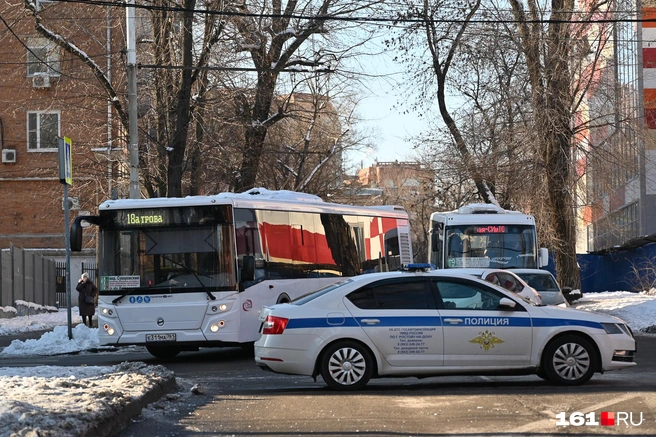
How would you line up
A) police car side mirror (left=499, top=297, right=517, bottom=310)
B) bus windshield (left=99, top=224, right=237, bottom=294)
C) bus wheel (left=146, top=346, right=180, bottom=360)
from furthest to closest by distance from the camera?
1. bus wheel (left=146, top=346, right=180, bottom=360)
2. bus windshield (left=99, top=224, right=237, bottom=294)
3. police car side mirror (left=499, top=297, right=517, bottom=310)

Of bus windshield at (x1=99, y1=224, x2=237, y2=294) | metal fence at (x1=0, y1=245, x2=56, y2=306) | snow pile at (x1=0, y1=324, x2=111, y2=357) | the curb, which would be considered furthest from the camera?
metal fence at (x1=0, y1=245, x2=56, y2=306)

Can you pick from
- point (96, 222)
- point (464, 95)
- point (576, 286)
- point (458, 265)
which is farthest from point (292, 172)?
point (96, 222)

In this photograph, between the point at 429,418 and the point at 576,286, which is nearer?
the point at 429,418

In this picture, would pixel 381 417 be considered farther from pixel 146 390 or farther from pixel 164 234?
pixel 164 234

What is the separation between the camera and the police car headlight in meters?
12.2

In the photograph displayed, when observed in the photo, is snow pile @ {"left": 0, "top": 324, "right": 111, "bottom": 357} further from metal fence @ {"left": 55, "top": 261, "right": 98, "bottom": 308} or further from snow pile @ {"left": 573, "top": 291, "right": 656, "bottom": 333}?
metal fence @ {"left": 55, "top": 261, "right": 98, "bottom": 308}

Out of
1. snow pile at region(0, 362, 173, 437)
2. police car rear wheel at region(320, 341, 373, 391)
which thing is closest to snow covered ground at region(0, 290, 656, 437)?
snow pile at region(0, 362, 173, 437)

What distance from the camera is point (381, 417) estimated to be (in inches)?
377

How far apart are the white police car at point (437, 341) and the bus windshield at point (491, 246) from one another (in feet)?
52.7

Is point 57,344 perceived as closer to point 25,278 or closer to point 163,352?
point 163,352

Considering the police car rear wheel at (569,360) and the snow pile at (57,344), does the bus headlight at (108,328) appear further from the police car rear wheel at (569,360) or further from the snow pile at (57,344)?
the police car rear wheel at (569,360)

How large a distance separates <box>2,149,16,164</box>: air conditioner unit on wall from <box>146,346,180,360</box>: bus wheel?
33418 millimetres

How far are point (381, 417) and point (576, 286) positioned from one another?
86.6 feet

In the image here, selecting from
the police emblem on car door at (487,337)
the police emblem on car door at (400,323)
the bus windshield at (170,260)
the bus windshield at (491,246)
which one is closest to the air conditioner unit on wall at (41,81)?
the bus windshield at (491,246)
